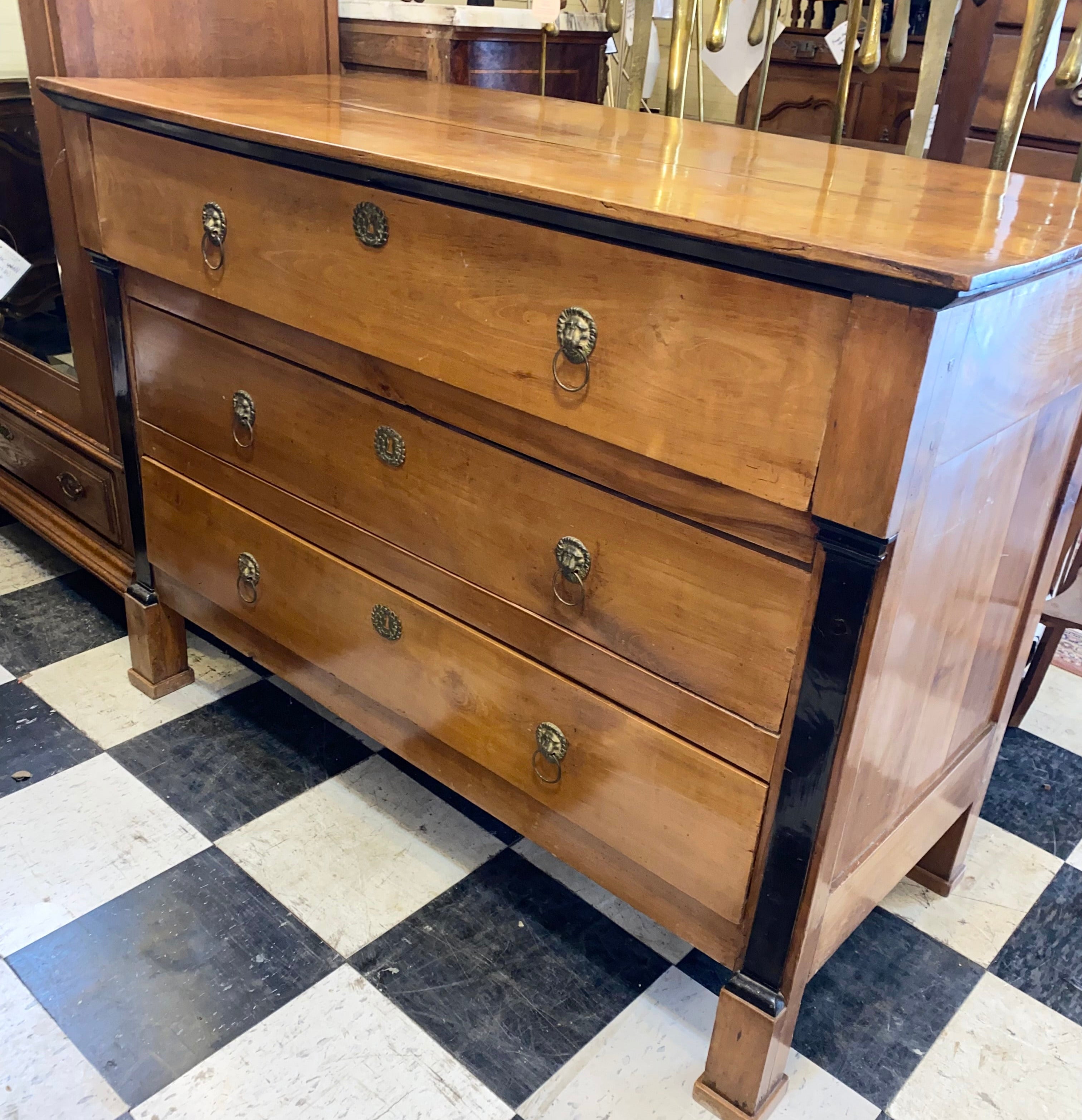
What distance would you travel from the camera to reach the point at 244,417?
121cm

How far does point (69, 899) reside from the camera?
1164 millimetres

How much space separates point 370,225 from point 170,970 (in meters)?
0.81

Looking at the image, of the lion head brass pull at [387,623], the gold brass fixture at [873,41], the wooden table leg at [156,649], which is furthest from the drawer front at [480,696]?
the gold brass fixture at [873,41]

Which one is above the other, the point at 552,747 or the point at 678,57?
the point at 678,57

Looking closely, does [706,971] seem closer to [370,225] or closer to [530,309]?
[530,309]

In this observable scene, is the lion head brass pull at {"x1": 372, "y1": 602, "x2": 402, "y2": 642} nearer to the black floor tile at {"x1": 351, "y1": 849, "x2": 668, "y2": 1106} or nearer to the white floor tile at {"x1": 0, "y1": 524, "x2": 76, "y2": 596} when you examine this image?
the black floor tile at {"x1": 351, "y1": 849, "x2": 668, "y2": 1106}

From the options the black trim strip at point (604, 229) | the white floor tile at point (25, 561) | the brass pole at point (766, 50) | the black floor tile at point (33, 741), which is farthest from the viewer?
the white floor tile at point (25, 561)

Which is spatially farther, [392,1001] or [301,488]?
[301,488]

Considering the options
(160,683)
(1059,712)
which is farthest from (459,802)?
(1059,712)

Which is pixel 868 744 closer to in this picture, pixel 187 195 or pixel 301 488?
pixel 301 488

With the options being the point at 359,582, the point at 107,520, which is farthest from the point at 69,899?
the point at 107,520

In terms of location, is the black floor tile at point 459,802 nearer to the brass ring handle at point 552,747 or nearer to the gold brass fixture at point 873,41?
the brass ring handle at point 552,747

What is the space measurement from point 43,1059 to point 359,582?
0.57m

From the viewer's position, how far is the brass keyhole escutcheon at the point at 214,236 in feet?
3.57
